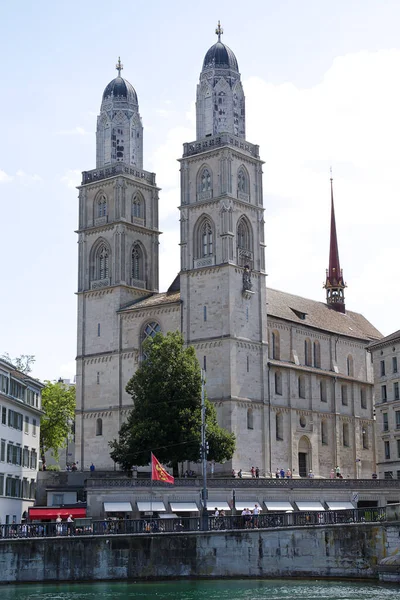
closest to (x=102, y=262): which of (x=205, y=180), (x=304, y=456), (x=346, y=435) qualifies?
(x=205, y=180)

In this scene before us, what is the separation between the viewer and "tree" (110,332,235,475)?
7838 centimetres

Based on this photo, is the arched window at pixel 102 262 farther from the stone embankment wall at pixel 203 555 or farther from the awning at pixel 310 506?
the stone embankment wall at pixel 203 555

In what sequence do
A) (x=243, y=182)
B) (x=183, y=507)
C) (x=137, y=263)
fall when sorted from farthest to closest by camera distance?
(x=137, y=263) < (x=243, y=182) < (x=183, y=507)

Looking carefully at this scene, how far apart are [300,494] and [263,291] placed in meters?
21.7

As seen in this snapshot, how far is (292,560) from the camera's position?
56.4 metres

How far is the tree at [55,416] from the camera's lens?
106m

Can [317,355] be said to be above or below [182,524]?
above

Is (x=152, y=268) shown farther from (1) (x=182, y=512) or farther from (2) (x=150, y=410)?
(1) (x=182, y=512)

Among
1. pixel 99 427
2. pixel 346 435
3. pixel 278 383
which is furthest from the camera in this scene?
pixel 346 435

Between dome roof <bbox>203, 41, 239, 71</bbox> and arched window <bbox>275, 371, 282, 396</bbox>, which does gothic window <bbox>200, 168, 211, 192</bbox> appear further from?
arched window <bbox>275, 371, 282, 396</bbox>

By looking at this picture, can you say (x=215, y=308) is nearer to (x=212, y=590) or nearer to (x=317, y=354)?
(x=317, y=354)

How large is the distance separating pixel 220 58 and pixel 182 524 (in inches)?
2065

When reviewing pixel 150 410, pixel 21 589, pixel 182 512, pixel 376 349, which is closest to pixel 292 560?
pixel 21 589

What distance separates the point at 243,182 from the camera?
3839 inches
